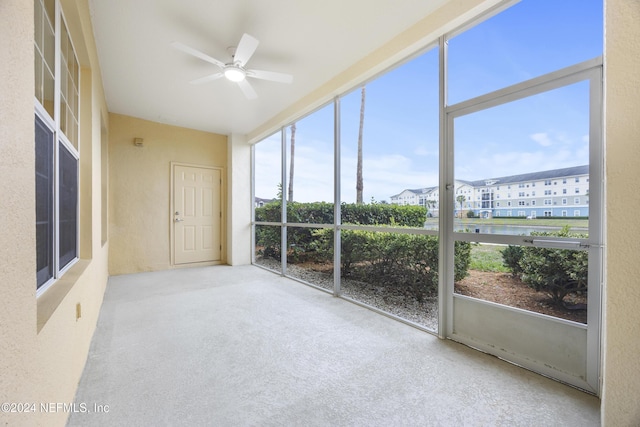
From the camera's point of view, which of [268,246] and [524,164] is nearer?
[524,164]

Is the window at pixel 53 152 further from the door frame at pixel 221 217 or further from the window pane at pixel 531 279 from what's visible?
the door frame at pixel 221 217

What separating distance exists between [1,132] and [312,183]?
412 centimetres

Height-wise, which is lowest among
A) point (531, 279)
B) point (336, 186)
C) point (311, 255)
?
point (311, 255)

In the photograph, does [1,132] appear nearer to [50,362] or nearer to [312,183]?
[50,362]

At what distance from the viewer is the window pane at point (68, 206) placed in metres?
1.77

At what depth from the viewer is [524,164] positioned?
6.51 ft

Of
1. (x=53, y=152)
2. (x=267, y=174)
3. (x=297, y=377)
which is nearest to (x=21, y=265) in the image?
(x=53, y=152)

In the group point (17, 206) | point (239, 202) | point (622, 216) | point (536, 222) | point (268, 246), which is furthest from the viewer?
point (268, 246)

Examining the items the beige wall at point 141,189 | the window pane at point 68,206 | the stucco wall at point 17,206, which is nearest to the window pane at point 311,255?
the beige wall at point 141,189

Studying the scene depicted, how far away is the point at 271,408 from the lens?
1.53 m

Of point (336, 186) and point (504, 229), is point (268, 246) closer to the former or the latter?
point (336, 186)

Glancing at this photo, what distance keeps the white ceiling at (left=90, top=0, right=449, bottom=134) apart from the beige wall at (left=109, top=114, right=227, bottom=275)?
0.96 metres

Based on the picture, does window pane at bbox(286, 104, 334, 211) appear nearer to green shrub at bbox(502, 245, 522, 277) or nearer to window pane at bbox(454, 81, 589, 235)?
window pane at bbox(454, 81, 589, 235)

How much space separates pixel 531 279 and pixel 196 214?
5.44 metres
